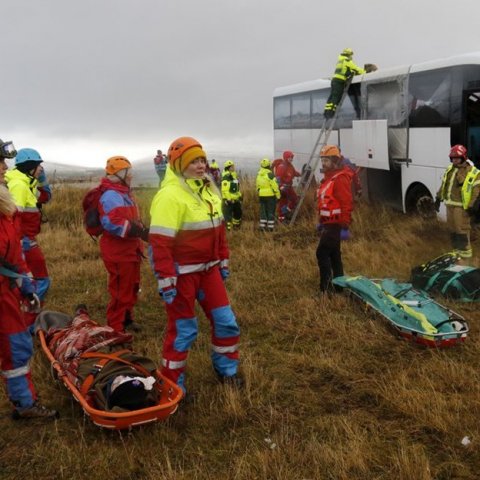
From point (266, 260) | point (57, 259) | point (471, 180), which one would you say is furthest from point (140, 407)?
point (57, 259)

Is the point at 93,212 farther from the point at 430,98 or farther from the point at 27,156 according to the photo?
the point at 430,98

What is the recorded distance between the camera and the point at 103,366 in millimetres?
3836

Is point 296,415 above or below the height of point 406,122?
below

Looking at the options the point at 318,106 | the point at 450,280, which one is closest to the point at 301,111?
the point at 318,106

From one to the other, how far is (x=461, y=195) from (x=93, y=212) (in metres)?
5.47

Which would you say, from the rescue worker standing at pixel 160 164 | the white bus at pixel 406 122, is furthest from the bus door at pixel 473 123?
the rescue worker standing at pixel 160 164

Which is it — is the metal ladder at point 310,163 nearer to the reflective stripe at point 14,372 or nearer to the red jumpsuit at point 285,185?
the red jumpsuit at point 285,185

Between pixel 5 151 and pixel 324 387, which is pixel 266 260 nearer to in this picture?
pixel 324 387

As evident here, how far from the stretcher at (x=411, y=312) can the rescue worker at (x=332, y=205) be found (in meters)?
0.44

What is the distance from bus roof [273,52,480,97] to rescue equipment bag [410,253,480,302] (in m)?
4.58

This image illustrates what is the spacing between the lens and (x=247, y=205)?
1475 cm

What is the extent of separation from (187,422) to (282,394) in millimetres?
831

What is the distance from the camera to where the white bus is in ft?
31.8

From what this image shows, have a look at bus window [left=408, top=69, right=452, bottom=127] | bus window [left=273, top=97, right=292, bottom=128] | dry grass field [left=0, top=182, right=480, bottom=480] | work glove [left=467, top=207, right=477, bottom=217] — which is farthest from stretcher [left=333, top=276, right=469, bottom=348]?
bus window [left=273, top=97, right=292, bottom=128]
